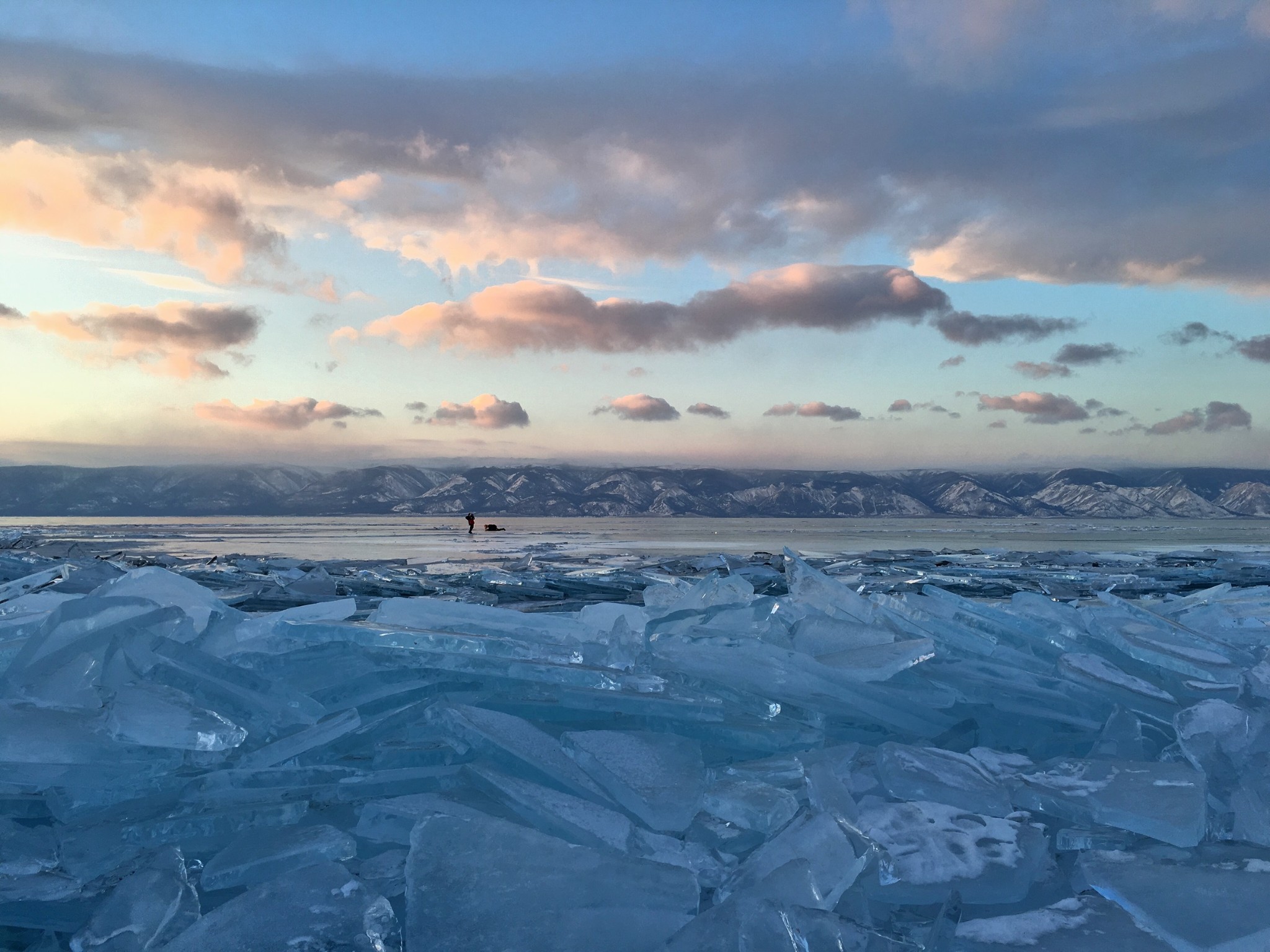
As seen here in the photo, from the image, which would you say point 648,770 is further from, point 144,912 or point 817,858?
Result: point 144,912

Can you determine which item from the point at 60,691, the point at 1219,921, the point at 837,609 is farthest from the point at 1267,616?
the point at 60,691

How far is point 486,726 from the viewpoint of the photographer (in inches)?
80.7

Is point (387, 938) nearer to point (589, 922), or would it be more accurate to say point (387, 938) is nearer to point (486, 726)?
point (589, 922)

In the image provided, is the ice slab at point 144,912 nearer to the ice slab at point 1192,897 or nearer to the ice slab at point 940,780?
the ice slab at point 940,780

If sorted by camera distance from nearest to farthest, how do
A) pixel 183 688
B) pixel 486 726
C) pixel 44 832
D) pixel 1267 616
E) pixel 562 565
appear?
pixel 44 832 → pixel 486 726 → pixel 183 688 → pixel 1267 616 → pixel 562 565

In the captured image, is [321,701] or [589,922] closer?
[589,922]

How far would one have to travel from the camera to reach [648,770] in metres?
2.00

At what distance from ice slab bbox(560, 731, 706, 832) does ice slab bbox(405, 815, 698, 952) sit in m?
0.24

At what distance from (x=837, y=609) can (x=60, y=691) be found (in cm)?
294

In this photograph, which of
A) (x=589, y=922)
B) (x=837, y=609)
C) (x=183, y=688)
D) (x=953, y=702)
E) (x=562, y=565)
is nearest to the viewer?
(x=589, y=922)

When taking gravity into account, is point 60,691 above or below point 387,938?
above

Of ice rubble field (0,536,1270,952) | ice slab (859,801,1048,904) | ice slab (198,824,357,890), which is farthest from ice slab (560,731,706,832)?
ice slab (198,824,357,890)

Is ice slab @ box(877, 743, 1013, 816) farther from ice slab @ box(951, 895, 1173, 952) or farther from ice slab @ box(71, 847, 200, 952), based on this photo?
ice slab @ box(71, 847, 200, 952)

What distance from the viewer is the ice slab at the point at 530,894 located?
4.51 feet
